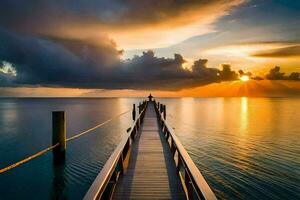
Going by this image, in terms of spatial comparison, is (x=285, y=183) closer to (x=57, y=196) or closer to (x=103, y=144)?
(x=57, y=196)

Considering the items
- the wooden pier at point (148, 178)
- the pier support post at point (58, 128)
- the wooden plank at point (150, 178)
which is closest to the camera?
the wooden pier at point (148, 178)

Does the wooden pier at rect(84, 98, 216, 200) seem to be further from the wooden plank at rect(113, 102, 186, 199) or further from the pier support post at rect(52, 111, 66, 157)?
the pier support post at rect(52, 111, 66, 157)

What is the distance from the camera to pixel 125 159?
9.52m

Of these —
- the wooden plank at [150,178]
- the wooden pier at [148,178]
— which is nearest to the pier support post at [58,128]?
the wooden pier at [148,178]

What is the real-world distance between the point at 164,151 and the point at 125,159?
7.67ft

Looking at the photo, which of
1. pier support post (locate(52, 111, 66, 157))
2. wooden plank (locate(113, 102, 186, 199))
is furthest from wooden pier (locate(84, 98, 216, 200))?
pier support post (locate(52, 111, 66, 157))

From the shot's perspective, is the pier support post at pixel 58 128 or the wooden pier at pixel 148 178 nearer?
the wooden pier at pixel 148 178

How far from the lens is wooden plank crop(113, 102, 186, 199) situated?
20.4 ft

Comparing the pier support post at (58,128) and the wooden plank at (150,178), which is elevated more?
the pier support post at (58,128)

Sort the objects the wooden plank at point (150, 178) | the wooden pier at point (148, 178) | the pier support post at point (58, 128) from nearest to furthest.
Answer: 1. the wooden pier at point (148, 178)
2. the wooden plank at point (150, 178)
3. the pier support post at point (58, 128)

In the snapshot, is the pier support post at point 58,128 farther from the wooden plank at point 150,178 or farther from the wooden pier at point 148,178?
the wooden plank at point 150,178

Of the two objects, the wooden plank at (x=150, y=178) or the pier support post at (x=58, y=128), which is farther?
A: the pier support post at (x=58, y=128)

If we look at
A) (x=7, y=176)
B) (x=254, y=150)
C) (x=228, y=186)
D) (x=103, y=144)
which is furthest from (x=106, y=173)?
(x=103, y=144)

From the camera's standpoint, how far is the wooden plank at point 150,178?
20.4ft
